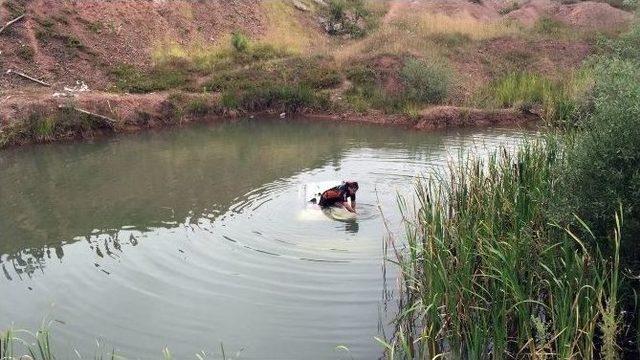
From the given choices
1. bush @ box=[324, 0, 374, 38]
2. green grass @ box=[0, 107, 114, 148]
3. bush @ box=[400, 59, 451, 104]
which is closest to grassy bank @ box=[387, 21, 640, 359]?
green grass @ box=[0, 107, 114, 148]

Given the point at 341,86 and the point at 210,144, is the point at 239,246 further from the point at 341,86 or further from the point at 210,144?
the point at 341,86

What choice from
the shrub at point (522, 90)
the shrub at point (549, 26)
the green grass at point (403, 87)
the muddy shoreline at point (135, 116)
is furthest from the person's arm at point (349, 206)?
the shrub at point (549, 26)

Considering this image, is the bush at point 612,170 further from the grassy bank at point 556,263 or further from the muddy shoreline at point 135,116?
the muddy shoreline at point 135,116

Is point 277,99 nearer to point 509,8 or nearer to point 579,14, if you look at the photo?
point 579,14

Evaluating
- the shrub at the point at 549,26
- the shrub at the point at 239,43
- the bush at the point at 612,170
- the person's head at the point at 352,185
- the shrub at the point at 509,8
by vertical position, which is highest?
the shrub at the point at 509,8

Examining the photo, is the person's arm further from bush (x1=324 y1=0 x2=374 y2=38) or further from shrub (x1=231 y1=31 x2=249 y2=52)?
bush (x1=324 y1=0 x2=374 y2=38)

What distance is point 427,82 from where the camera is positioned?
22281 mm

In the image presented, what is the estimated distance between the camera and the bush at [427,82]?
22.1m

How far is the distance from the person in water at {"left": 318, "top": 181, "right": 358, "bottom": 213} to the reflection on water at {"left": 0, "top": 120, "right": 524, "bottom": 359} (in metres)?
0.25

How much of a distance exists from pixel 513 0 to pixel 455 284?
118 ft

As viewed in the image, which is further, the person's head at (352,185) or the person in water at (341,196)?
the person in water at (341,196)

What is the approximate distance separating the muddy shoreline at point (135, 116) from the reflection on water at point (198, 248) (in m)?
1.51

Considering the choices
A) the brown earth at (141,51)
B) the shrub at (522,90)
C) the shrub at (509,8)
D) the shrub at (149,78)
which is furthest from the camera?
the shrub at (509,8)

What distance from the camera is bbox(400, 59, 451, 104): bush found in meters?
22.1
